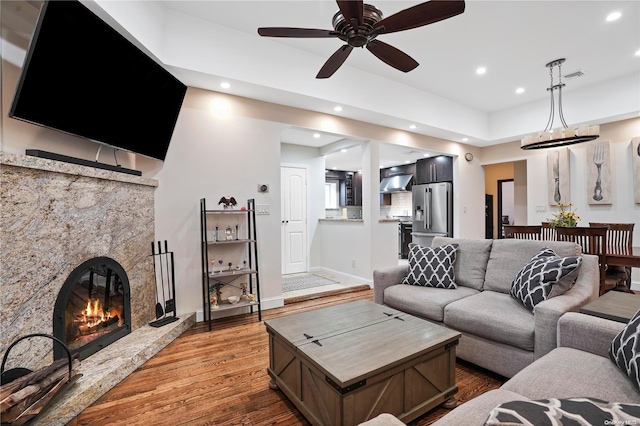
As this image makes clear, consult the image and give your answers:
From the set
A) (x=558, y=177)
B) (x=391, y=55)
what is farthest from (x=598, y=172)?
→ (x=391, y=55)

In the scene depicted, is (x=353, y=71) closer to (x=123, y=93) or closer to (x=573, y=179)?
(x=123, y=93)

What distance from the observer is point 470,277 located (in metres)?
2.81

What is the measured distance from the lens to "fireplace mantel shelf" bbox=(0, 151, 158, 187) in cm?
169

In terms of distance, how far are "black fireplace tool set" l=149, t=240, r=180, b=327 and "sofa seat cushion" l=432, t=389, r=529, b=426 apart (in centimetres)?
272

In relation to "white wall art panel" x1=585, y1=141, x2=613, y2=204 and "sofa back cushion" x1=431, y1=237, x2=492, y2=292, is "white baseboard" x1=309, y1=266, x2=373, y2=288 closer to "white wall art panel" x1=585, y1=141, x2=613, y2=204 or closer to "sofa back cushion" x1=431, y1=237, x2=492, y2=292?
"sofa back cushion" x1=431, y1=237, x2=492, y2=292

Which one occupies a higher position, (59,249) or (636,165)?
(636,165)

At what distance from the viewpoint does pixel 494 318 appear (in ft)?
6.76

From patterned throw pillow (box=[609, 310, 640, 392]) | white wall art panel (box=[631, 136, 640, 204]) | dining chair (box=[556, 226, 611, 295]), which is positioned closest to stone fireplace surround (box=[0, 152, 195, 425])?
patterned throw pillow (box=[609, 310, 640, 392])

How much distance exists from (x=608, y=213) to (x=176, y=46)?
6492mm

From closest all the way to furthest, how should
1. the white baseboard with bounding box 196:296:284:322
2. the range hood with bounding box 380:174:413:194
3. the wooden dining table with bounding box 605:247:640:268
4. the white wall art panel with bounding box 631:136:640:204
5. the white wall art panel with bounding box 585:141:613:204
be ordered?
the wooden dining table with bounding box 605:247:640:268 → the white baseboard with bounding box 196:296:284:322 → the white wall art panel with bounding box 631:136:640:204 → the white wall art panel with bounding box 585:141:613:204 → the range hood with bounding box 380:174:413:194

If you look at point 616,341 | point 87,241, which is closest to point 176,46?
point 87,241

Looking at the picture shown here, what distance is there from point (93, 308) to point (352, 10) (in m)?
2.87

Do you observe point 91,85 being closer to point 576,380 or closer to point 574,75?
point 576,380

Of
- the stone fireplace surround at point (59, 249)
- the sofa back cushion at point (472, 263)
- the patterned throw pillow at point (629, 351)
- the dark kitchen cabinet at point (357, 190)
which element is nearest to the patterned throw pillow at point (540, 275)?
the sofa back cushion at point (472, 263)
